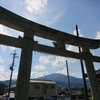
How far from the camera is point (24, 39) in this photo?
367 centimetres

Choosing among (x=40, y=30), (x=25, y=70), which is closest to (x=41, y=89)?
(x=40, y=30)

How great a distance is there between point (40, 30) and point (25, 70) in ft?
5.50

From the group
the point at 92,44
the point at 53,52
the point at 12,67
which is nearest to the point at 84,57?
the point at 92,44

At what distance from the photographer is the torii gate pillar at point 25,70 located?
2.99 meters

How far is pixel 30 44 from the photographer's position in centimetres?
365

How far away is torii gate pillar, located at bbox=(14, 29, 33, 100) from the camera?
299cm

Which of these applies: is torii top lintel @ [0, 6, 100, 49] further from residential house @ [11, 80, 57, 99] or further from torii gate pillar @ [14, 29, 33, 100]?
residential house @ [11, 80, 57, 99]

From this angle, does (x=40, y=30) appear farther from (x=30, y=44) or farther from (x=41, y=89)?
(x=41, y=89)

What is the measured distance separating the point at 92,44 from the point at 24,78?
378cm

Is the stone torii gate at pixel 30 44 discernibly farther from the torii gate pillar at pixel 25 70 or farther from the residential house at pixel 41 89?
the residential house at pixel 41 89

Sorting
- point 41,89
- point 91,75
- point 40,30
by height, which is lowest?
point 41,89

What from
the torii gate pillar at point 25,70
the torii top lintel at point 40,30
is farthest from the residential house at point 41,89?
the torii gate pillar at point 25,70

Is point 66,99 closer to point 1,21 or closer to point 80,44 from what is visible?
point 80,44

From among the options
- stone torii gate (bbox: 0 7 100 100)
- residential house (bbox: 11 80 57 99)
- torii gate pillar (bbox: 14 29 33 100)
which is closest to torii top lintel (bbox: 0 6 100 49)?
stone torii gate (bbox: 0 7 100 100)
